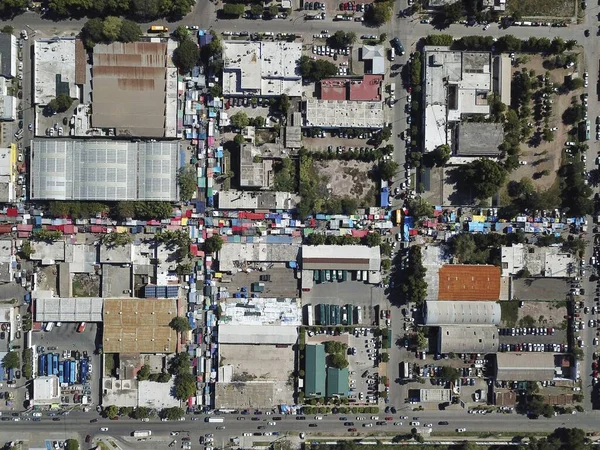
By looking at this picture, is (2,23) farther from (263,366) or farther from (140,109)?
(263,366)

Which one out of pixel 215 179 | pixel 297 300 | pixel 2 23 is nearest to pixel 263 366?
pixel 297 300

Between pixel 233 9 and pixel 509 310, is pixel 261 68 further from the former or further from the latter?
pixel 509 310

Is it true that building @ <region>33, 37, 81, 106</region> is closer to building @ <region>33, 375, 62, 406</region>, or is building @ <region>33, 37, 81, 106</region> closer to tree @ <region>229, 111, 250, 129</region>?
tree @ <region>229, 111, 250, 129</region>

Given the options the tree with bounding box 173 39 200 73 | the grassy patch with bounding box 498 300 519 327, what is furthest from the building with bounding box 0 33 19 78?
the grassy patch with bounding box 498 300 519 327

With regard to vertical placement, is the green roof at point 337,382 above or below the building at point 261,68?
below

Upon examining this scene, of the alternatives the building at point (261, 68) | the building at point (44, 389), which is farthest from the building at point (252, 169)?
the building at point (44, 389)

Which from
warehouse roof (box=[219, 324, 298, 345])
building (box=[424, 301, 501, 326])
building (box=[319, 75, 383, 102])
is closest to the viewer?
warehouse roof (box=[219, 324, 298, 345])

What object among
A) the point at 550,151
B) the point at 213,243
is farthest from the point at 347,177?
the point at 550,151

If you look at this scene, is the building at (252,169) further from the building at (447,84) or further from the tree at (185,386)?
the tree at (185,386)
